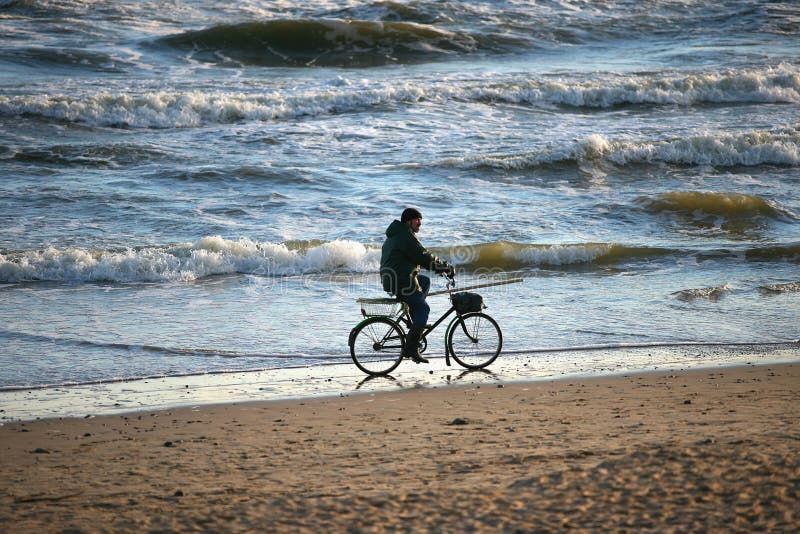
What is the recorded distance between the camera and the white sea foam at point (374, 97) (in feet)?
76.7

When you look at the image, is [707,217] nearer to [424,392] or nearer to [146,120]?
[424,392]

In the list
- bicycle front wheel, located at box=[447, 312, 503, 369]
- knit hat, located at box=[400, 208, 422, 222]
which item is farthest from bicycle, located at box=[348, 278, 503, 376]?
knit hat, located at box=[400, 208, 422, 222]

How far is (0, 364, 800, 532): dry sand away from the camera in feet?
16.9

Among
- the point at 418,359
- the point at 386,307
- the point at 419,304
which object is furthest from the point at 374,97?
the point at 418,359

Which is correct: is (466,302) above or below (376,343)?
above

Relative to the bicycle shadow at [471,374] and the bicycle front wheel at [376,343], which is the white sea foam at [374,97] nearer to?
the bicycle front wheel at [376,343]

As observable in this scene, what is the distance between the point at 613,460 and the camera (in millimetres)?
5891

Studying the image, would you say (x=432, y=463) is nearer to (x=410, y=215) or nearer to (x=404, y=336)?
(x=404, y=336)

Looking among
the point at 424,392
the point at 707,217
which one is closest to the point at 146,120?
the point at 707,217

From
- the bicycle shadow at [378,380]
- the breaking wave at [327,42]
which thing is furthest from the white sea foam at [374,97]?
the bicycle shadow at [378,380]

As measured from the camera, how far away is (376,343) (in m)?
9.54

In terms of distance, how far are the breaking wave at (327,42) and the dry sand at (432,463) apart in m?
25.3

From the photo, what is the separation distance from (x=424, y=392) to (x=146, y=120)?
1710 centimetres

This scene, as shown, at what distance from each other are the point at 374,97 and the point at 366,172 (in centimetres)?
627
